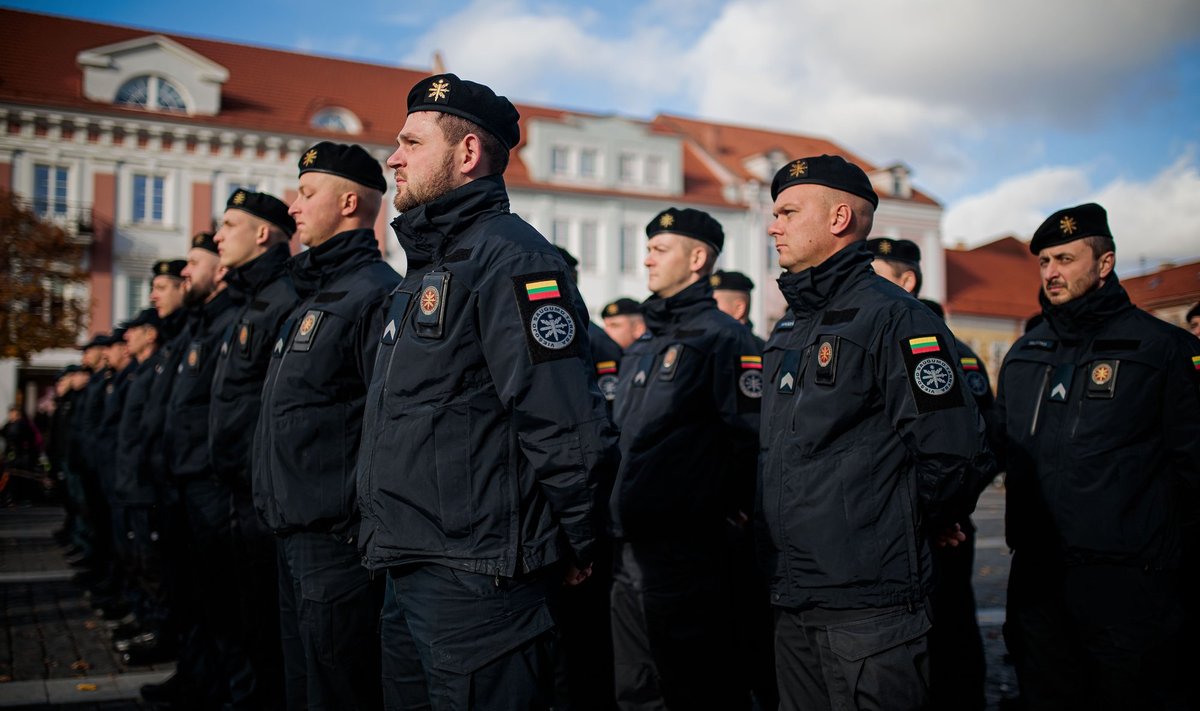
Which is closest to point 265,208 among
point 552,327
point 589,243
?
point 552,327

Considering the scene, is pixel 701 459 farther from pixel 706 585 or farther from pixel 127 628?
pixel 127 628

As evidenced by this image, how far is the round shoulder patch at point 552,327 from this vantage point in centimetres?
306

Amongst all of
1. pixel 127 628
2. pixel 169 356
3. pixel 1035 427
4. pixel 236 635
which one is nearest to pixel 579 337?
pixel 1035 427

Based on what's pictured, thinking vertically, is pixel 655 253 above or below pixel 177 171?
below

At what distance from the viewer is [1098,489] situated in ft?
14.8

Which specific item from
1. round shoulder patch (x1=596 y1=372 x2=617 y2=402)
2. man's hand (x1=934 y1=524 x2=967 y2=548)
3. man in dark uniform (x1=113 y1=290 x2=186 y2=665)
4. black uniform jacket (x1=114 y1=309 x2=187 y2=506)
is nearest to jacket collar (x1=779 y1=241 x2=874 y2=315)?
man's hand (x1=934 y1=524 x2=967 y2=548)

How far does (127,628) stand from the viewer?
8.02m

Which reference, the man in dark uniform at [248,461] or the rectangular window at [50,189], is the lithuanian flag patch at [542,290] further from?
the rectangular window at [50,189]

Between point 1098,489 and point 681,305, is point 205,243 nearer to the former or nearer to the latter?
point 681,305

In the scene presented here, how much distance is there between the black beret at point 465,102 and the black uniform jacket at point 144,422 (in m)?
3.86

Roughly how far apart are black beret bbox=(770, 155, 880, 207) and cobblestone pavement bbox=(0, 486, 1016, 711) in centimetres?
361

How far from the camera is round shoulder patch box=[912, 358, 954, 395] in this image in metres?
3.46

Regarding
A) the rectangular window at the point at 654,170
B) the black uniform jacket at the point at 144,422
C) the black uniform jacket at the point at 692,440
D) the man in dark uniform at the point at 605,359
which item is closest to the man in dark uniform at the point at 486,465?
the black uniform jacket at the point at 692,440

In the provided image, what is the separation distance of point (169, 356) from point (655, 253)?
3.33m
